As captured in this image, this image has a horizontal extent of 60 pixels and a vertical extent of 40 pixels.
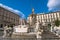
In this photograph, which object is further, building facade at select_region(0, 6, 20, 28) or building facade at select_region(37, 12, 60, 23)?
building facade at select_region(37, 12, 60, 23)

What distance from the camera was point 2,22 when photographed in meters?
65.8

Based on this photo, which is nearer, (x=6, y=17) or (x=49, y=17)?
(x=6, y=17)

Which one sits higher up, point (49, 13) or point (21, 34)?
point (49, 13)

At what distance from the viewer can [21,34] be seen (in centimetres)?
2653

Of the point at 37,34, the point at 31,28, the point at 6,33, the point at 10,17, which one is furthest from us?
the point at 10,17

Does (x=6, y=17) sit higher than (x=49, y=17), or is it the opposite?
(x=49, y=17)

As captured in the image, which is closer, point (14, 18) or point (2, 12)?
point (2, 12)

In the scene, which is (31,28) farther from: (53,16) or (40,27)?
(53,16)

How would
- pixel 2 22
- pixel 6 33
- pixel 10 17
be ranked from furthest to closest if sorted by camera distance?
pixel 10 17 < pixel 2 22 < pixel 6 33

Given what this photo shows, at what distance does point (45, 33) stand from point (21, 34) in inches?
163

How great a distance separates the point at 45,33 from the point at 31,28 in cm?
509

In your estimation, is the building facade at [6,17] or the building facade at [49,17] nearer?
the building facade at [6,17]

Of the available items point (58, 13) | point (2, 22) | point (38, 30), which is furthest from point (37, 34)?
point (58, 13)

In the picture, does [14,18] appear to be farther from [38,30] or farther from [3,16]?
[38,30]
